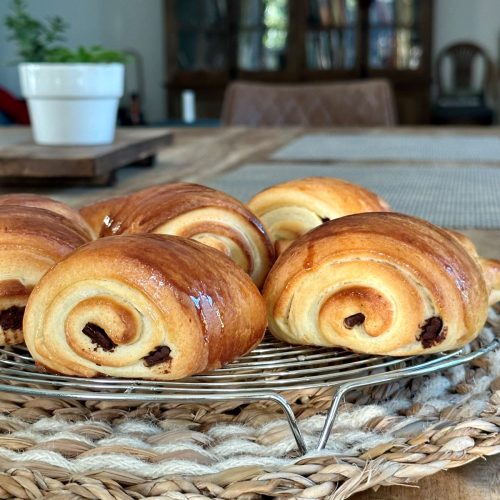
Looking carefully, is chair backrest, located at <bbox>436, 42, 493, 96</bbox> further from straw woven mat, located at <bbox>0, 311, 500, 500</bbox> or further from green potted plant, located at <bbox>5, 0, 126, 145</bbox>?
straw woven mat, located at <bbox>0, 311, 500, 500</bbox>

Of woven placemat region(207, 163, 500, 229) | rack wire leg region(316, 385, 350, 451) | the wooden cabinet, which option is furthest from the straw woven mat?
the wooden cabinet

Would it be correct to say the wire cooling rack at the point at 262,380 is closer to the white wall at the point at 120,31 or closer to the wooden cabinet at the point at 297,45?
the wooden cabinet at the point at 297,45

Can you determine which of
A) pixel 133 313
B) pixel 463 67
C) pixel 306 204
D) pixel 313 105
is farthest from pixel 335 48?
pixel 133 313

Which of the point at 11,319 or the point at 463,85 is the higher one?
the point at 11,319

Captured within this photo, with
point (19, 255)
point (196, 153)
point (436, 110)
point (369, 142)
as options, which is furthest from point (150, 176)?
point (436, 110)

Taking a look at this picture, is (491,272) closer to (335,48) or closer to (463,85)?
(335,48)

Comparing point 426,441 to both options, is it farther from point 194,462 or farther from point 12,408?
point 12,408
